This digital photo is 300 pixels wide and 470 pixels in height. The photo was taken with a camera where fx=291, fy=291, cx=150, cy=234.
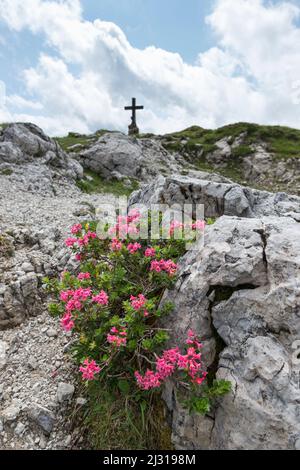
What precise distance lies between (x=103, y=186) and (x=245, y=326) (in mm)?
22232

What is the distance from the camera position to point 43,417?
17.1ft

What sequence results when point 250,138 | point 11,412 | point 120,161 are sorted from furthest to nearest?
1. point 250,138
2. point 120,161
3. point 11,412

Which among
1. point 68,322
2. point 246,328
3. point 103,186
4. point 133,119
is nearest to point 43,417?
point 68,322

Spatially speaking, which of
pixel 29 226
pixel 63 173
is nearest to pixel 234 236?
pixel 29 226

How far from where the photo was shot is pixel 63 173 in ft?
75.7

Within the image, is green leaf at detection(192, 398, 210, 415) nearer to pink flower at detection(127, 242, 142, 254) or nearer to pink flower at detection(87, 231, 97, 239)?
pink flower at detection(127, 242, 142, 254)

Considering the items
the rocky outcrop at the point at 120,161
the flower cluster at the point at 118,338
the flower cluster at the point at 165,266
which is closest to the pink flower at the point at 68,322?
the flower cluster at the point at 118,338

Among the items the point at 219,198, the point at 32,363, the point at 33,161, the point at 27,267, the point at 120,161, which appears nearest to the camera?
the point at 32,363

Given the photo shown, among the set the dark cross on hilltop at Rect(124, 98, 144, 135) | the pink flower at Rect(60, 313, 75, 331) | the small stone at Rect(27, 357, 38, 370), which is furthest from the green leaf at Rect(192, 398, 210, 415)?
the dark cross on hilltop at Rect(124, 98, 144, 135)

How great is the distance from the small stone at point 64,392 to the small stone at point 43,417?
288 mm

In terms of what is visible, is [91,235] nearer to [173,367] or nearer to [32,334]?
[32,334]
